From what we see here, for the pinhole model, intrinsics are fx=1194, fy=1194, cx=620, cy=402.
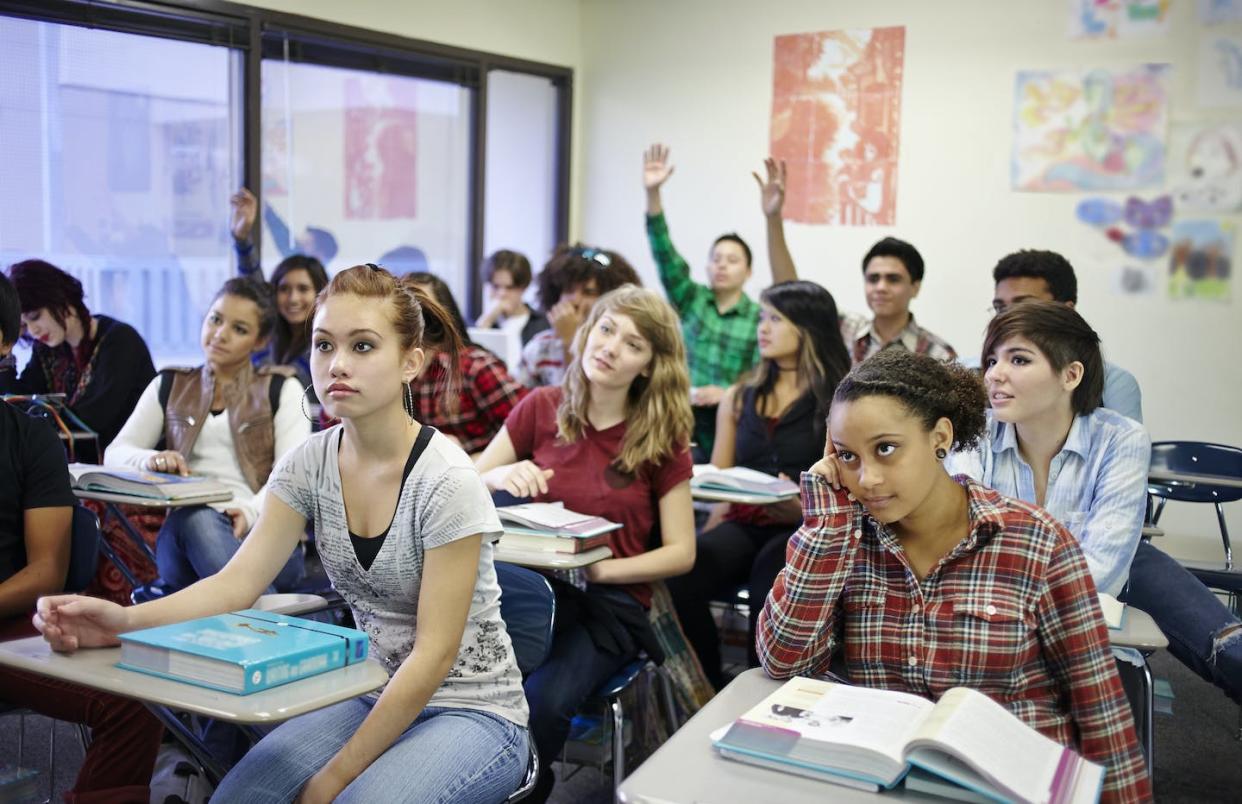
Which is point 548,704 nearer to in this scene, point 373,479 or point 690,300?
point 373,479

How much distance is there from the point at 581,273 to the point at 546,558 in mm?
2138

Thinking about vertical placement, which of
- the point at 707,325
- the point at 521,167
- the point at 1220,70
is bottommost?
the point at 707,325

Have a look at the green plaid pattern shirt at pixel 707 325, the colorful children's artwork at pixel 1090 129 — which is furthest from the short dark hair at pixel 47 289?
the colorful children's artwork at pixel 1090 129

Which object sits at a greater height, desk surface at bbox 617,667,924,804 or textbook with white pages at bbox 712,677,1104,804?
textbook with white pages at bbox 712,677,1104,804

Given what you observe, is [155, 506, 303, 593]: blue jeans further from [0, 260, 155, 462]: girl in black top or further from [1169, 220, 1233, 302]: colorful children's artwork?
[1169, 220, 1233, 302]: colorful children's artwork

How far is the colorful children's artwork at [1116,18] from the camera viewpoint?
520 centimetres

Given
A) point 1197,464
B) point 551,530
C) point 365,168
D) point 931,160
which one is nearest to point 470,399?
point 551,530

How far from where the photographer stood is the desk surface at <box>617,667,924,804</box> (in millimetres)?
1419

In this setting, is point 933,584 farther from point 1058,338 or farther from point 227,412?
point 227,412

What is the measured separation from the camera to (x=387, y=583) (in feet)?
6.50

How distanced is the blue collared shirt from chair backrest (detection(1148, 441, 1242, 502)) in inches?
45.6

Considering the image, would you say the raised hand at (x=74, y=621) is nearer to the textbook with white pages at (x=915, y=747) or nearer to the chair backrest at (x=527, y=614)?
the chair backrest at (x=527, y=614)

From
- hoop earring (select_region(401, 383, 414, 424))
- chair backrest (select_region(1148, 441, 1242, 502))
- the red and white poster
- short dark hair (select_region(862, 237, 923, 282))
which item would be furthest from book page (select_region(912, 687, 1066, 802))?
the red and white poster

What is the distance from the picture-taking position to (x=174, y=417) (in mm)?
3490
